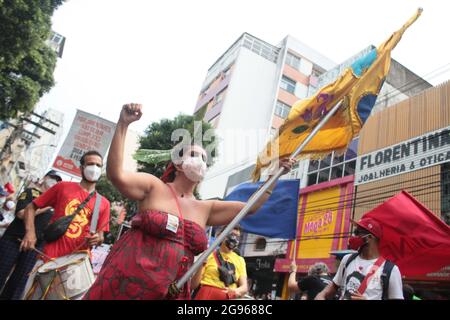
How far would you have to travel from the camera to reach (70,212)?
358 cm

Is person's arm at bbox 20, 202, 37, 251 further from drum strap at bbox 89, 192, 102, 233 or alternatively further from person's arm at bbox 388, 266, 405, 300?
person's arm at bbox 388, 266, 405, 300

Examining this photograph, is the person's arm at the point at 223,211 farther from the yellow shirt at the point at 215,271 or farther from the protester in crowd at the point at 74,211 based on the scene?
the yellow shirt at the point at 215,271

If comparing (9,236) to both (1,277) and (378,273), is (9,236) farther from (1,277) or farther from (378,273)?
(378,273)

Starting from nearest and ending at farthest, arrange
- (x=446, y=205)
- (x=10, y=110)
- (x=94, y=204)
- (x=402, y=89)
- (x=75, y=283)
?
(x=75, y=283) → (x=94, y=204) → (x=446, y=205) → (x=10, y=110) → (x=402, y=89)

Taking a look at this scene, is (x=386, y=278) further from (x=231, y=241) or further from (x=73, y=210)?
(x=73, y=210)

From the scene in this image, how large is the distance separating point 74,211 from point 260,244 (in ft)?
65.7

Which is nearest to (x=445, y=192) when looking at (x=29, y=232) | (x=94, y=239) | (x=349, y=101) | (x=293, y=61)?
(x=349, y=101)

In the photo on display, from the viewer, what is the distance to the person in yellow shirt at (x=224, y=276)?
4535mm

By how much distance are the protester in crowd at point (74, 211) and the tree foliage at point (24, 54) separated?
7.73m

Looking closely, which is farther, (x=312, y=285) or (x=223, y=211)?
(x=312, y=285)

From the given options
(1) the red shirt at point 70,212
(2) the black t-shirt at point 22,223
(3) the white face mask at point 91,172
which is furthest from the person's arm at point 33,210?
(2) the black t-shirt at point 22,223
